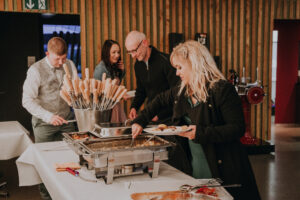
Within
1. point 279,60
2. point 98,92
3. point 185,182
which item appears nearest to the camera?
point 185,182

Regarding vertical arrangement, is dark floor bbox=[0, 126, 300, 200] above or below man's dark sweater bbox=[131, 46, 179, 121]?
below

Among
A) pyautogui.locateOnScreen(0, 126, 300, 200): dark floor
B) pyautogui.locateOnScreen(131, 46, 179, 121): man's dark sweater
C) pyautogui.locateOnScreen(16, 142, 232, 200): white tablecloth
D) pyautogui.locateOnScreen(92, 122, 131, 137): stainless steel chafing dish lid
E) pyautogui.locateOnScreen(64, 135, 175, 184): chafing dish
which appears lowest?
pyautogui.locateOnScreen(0, 126, 300, 200): dark floor

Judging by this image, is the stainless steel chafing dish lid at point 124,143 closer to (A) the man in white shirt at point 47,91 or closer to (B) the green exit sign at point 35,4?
(A) the man in white shirt at point 47,91

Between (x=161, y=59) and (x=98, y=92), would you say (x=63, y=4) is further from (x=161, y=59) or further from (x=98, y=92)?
(x=98, y=92)

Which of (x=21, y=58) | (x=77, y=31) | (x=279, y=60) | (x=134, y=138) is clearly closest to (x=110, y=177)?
(x=134, y=138)

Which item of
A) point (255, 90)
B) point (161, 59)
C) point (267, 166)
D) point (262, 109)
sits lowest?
point (267, 166)

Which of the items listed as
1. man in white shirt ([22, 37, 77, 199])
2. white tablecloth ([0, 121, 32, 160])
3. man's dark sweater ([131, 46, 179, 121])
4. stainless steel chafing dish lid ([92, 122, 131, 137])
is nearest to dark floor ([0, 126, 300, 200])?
white tablecloth ([0, 121, 32, 160])

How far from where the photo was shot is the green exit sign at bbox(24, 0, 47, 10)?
521 cm

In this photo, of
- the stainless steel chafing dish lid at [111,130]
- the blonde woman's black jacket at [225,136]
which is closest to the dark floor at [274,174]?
the blonde woman's black jacket at [225,136]

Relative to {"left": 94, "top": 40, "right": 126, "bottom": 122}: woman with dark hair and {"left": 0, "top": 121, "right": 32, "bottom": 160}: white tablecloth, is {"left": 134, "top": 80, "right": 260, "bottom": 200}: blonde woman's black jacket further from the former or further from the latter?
{"left": 0, "top": 121, "right": 32, "bottom": 160}: white tablecloth

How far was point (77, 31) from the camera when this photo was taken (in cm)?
577

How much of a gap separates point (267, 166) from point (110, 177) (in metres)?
3.84

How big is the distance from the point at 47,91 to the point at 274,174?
3.17 m

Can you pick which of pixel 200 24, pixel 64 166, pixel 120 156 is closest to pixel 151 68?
pixel 64 166
